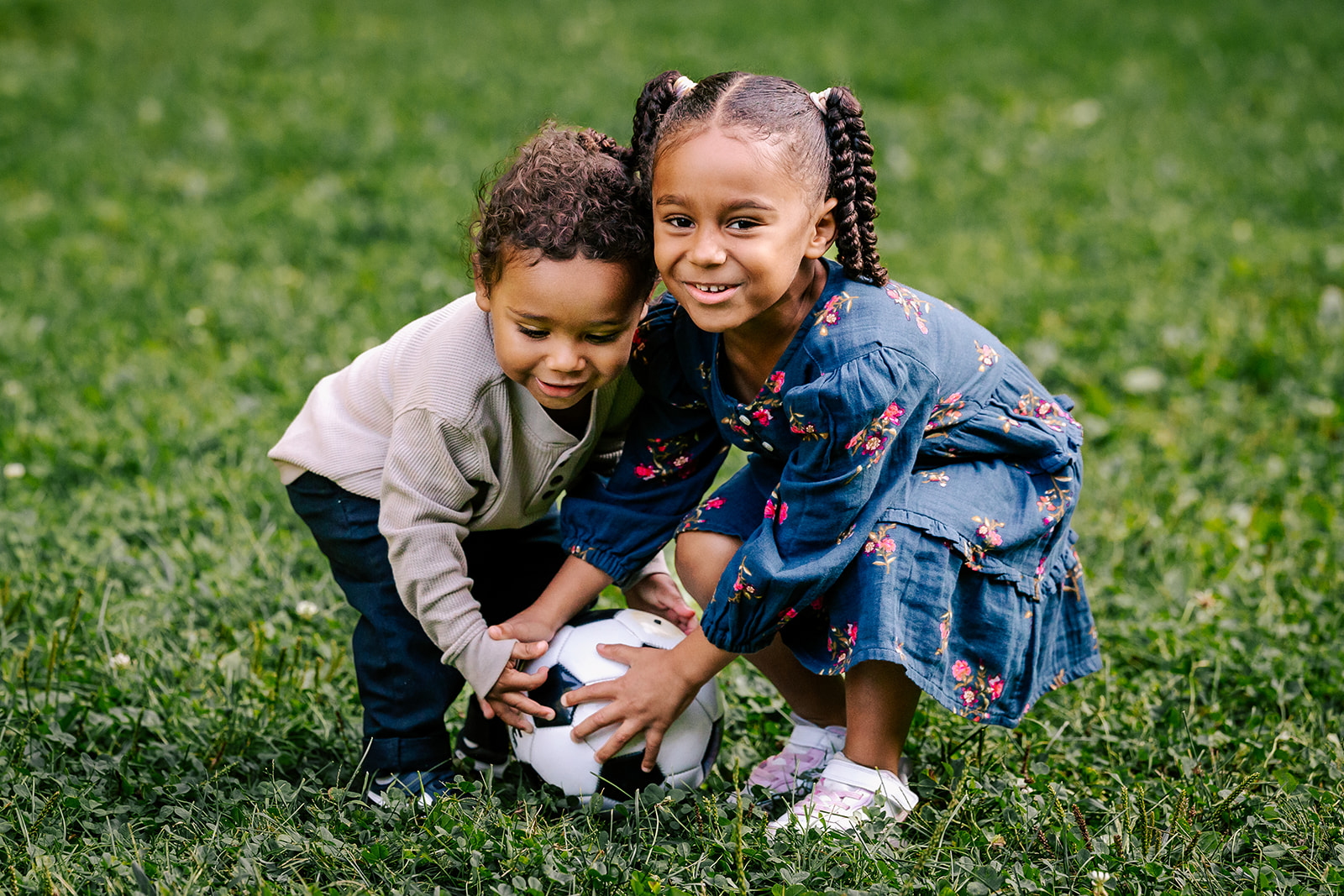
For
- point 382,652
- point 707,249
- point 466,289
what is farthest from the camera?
point 466,289

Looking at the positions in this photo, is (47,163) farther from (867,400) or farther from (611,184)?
(867,400)

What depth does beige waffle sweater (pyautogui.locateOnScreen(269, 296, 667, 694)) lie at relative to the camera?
93.4 inches

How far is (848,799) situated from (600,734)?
483mm

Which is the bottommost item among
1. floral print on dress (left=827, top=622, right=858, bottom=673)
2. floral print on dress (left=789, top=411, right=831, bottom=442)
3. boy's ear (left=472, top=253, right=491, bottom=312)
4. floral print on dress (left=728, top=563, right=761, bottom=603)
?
floral print on dress (left=827, top=622, right=858, bottom=673)

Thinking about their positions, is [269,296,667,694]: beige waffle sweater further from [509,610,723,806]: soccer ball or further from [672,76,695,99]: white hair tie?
[672,76,695,99]: white hair tie

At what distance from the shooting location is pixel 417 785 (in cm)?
252

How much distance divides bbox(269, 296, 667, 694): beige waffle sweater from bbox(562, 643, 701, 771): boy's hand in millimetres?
203

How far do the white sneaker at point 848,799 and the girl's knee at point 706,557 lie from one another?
1.36 ft

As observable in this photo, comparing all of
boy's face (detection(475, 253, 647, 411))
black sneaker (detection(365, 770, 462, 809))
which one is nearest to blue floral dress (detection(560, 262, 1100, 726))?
boy's face (detection(475, 253, 647, 411))

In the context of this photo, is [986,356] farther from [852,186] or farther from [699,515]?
[699,515]

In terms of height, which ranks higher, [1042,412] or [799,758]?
[1042,412]

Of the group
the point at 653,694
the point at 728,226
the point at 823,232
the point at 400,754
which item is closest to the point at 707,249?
the point at 728,226

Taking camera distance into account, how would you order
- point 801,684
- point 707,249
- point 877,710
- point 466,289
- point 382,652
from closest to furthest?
point 707,249 < point 877,710 < point 382,652 < point 801,684 < point 466,289

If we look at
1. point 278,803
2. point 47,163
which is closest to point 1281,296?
point 278,803
